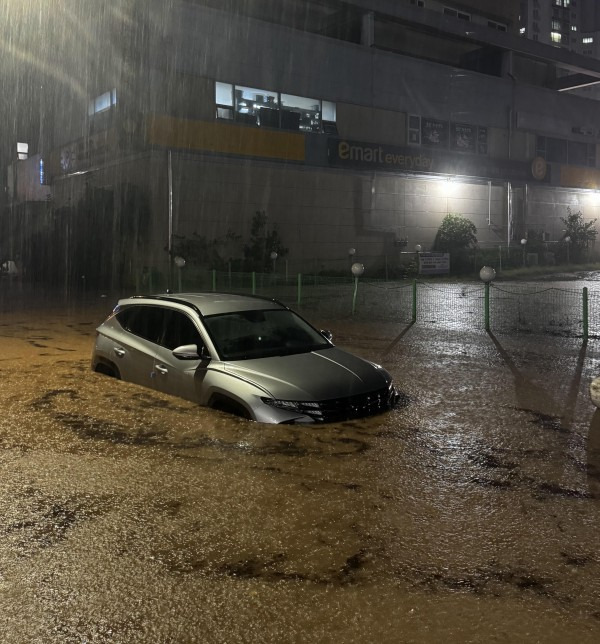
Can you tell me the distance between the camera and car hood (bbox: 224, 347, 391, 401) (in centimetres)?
697

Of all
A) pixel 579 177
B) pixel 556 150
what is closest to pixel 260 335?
pixel 556 150

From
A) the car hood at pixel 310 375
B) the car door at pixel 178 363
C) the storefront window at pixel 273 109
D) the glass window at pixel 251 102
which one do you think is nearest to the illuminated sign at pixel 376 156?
the storefront window at pixel 273 109

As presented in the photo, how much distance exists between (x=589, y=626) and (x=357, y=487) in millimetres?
2325

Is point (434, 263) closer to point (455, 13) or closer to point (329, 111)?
point (329, 111)

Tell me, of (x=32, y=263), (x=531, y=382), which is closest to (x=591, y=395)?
(x=531, y=382)

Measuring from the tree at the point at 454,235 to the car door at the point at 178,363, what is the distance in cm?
3177

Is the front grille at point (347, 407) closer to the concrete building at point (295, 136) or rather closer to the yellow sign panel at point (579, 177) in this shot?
the concrete building at point (295, 136)

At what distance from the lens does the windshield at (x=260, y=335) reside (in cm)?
776

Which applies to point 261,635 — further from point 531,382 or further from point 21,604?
point 531,382

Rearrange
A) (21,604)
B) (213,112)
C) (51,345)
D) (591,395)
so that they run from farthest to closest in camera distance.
→ (213,112) → (51,345) → (591,395) → (21,604)

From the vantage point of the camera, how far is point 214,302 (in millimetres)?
8438

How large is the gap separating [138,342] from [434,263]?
1008 inches

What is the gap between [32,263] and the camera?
126 feet

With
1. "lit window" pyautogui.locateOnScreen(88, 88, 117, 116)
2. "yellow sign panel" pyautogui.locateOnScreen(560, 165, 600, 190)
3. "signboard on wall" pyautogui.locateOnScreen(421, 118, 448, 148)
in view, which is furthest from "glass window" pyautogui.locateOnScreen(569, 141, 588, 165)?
"lit window" pyautogui.locateOnScreen(88, 88, 117, 116)
